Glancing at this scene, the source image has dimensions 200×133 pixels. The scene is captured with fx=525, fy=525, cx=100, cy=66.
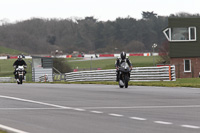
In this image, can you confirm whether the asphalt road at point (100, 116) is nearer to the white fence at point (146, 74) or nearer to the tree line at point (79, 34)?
the white fence at point (146, 74)

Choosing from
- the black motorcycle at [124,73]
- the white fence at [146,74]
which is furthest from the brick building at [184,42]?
the black motorcycle at [124,73]

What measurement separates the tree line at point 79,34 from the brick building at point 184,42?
386 feet

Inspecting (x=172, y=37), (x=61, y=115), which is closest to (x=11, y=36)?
(x=172, y=37)

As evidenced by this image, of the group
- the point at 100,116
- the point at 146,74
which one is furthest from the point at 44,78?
the point at 100,116

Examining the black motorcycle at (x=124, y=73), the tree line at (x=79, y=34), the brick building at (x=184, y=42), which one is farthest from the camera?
the tree line at (x=79, y=34)

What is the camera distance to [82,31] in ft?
628

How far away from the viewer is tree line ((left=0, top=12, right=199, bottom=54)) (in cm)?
17538

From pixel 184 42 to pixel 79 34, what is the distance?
138m

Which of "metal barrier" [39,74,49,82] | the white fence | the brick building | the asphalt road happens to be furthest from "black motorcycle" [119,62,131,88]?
"metal barrier" [39,74,49,82]

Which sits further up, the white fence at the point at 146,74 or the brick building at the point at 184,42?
the brick building at the point at 184,42

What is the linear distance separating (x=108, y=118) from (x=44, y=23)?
191 metres

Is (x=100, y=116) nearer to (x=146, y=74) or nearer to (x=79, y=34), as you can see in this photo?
(x=146, y=74)

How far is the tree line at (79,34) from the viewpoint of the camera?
175375 mm

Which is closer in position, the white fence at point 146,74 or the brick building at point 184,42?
the white fence at point 146,74
